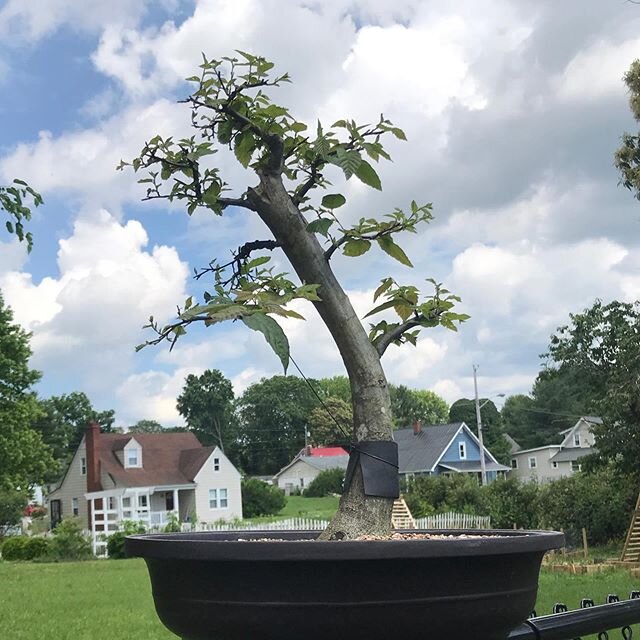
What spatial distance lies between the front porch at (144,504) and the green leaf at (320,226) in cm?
2650

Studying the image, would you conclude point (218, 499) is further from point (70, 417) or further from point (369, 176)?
point (369, 176)

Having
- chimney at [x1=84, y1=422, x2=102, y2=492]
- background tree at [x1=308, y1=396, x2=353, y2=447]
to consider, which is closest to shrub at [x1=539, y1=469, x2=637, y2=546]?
background tree at [x1=308, y1=396, x2=353, y2=447]

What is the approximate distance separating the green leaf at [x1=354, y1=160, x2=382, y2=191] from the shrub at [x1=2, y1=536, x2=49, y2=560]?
20.8 metres

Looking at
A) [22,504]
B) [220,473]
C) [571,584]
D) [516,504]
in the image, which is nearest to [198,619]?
[571,584]

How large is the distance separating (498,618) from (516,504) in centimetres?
1834

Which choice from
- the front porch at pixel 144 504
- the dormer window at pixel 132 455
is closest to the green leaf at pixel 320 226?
the front porch at pixel 144 504

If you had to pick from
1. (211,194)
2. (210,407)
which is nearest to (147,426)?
(210,407)

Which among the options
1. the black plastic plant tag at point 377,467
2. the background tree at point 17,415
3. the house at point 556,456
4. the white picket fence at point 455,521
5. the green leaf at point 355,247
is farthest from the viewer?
the house at point 556,456

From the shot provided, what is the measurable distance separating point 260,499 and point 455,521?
47.6ft

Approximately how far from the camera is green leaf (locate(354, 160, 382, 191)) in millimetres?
1041

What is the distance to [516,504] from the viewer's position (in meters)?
18.3

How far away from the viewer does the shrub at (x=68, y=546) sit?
771 inches

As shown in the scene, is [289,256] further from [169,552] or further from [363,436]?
[169,552]

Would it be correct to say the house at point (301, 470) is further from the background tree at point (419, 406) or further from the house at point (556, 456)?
the house at point (556, 456)
